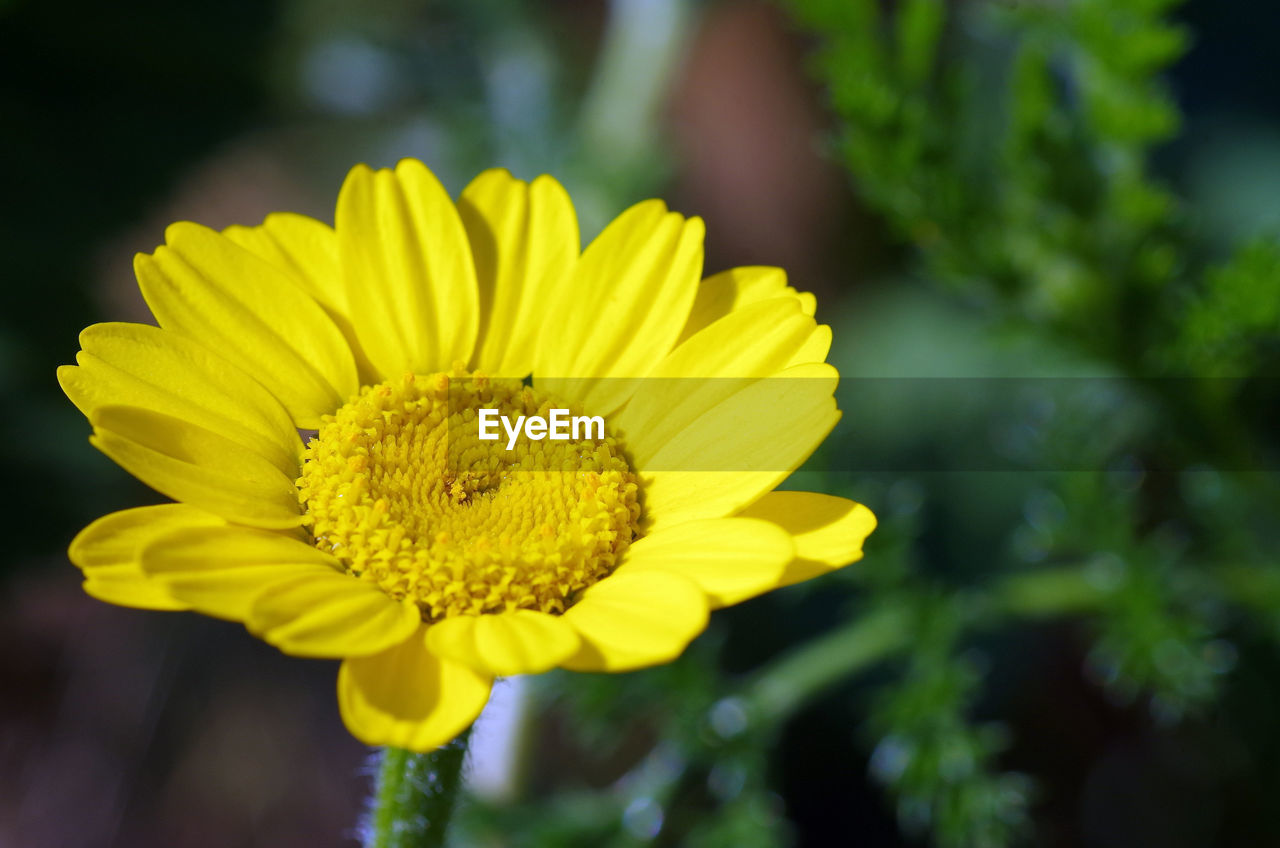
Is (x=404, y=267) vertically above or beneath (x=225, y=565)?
above

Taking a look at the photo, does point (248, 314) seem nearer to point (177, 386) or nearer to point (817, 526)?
point (177, 386)

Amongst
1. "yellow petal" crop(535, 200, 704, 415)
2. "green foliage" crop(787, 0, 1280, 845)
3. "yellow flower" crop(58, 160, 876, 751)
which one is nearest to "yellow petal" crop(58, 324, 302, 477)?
"yellow flower" crop(58, 160, 876, 751)

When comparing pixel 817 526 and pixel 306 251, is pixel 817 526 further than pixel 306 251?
No

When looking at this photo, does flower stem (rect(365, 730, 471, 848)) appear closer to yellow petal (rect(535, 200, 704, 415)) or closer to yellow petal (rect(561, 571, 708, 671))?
yellow petal (rect(561, 571, 708, 671))

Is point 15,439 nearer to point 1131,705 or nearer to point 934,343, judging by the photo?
point 934,343

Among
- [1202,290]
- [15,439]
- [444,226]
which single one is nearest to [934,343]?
[1202,290]

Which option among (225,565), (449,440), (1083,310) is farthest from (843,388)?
(225,565)
